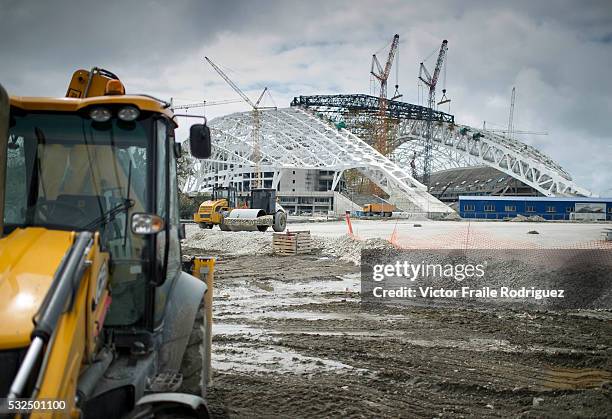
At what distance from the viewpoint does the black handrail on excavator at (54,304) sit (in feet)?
7.60

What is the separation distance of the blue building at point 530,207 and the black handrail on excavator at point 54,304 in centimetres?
5954

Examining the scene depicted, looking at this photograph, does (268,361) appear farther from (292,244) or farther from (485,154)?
(485,154)

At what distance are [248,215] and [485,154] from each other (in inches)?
2861

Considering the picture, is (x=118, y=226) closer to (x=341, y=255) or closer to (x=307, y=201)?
(x=341, y=255)

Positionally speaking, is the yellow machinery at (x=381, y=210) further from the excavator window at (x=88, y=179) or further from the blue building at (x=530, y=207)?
the excavator window at (x=88, y=179)

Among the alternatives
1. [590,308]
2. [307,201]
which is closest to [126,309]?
[590,308]

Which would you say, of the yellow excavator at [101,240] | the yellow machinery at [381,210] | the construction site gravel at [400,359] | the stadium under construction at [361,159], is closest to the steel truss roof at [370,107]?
the stadium under construction at [361,159]

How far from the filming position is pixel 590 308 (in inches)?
412

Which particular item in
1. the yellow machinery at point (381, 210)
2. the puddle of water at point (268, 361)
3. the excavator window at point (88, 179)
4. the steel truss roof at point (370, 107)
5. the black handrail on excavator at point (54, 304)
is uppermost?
the steel truss roof at point (370, 107)

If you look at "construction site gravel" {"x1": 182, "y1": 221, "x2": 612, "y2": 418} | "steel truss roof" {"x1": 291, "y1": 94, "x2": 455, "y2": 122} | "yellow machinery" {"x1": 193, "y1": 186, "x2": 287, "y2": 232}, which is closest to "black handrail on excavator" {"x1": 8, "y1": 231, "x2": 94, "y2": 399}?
"construction site gravel" {"x1": 182, "y1": 221, "x2": 612, "y2": 418}

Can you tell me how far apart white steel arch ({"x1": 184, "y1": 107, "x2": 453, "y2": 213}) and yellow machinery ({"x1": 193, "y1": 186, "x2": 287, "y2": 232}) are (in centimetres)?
3610

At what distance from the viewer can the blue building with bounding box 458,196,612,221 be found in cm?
5900

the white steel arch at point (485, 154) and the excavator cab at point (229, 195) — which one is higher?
the white steel arch at point (485, 154)

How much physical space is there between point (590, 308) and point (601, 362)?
13.8ft
